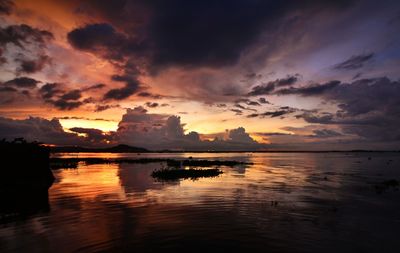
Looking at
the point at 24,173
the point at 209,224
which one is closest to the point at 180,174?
the point at 24,173

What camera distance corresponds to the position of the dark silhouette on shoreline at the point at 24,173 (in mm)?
38250

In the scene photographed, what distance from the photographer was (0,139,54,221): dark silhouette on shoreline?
38.2m

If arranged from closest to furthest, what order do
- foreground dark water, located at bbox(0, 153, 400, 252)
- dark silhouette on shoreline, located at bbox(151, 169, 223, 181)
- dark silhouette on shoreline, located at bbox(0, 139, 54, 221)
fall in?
1. foreground dark water, located at bbox(0, 153, 400, 252)
2. dark silhouette on shoreline, located at bbox(0, 139, 54, 221)
3. dark silhouette on shoreline, located at bbox(151, 169, 223, 181)

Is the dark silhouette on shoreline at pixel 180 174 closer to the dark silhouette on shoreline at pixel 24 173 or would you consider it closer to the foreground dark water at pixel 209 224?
the dark silhouette on shoreline at pixel 24 173

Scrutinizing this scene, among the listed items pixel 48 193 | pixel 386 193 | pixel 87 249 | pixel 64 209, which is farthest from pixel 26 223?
pixel 386 193

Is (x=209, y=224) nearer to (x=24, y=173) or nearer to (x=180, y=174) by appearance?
(x=24, y=173)

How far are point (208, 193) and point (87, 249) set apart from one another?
910 inches

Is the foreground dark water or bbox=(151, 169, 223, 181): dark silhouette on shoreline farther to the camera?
bbox=(151, 169, 223, 181): dark silhouette on shoreline

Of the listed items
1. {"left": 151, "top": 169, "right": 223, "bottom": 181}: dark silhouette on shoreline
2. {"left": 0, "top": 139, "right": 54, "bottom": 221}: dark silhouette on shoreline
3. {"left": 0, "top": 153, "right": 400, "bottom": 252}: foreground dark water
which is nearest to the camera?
{"left": 0, "top": 153, "right": 400, "bottom": 252}: foreground dark water

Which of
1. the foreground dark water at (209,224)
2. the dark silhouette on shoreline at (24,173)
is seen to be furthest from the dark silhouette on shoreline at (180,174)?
the foreground dark water at (209,224)

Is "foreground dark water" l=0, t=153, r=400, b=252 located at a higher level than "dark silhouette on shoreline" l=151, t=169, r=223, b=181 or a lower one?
lower

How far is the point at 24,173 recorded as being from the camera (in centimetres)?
4691

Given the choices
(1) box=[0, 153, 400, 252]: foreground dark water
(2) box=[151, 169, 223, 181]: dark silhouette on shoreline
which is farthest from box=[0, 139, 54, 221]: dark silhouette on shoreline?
(2) box=[151, 169, 223, 181]: dark silhouette on shoreline

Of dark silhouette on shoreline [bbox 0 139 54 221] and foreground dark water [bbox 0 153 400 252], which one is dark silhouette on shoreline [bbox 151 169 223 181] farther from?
foreground dark water [bbox 0 153 400 252]
